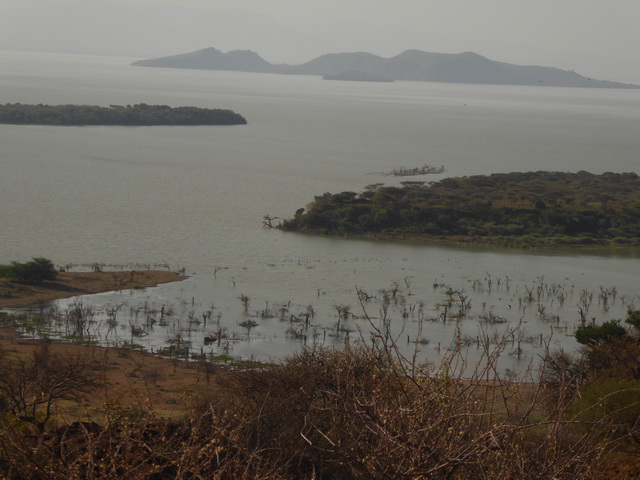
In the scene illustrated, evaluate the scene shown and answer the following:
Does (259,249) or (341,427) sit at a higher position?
(341,427)

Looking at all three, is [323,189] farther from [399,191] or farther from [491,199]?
[491,199]

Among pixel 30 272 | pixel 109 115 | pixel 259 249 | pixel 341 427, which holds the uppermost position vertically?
pixel 109 115

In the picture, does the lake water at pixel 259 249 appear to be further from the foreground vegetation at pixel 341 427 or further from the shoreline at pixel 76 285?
the foreground vegetation at pixel 341 427

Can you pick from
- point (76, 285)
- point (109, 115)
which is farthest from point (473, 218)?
point (109, 115)

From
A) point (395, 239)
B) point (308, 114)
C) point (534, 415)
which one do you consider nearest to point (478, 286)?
point (395, 239)

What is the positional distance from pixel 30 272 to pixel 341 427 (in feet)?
59.6

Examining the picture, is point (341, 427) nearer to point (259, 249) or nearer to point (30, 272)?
point (30, 272)

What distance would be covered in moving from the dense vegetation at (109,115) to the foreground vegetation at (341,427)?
225 feet

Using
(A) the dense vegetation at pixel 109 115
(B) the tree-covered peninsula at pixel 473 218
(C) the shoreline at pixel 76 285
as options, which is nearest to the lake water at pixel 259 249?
(C) the shoreline at pixel 76 285

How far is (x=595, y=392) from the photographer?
13867 mm

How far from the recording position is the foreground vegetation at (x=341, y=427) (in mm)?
6348

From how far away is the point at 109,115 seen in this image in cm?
8575

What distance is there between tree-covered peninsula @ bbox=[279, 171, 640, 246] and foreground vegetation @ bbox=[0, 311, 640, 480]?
63.9 feet

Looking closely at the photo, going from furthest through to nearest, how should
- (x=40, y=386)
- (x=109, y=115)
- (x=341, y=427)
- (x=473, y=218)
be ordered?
(x=109, y=115) → (x=473, y=218) → (x=40, y=386) → (x=341, y=427)
